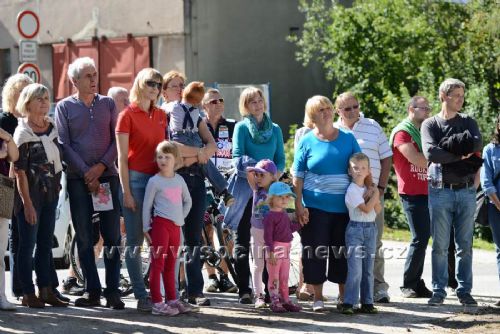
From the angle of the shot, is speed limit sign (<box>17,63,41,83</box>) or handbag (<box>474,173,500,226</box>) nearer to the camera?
handbag (<box>474,173,500,226</box>)

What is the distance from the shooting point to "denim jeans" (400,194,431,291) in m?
11.1

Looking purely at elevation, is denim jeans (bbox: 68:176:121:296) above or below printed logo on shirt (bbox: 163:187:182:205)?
below

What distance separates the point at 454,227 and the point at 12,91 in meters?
4.49

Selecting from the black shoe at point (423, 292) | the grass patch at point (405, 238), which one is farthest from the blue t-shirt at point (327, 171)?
the grass patch at point (405, 238)

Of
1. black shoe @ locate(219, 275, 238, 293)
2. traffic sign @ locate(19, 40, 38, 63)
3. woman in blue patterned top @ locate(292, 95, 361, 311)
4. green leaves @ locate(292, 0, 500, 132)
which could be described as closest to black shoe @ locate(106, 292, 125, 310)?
woman in blue patterned top @ locate(292, 95, 361, 311)

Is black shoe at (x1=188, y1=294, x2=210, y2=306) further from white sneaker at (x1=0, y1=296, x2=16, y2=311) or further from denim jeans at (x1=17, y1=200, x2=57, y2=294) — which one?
white sneaker at (x1=0, y1=296, x2=16, y2=311)

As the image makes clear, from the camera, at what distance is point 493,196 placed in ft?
34.4

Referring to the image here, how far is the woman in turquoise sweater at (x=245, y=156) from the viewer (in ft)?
33.9

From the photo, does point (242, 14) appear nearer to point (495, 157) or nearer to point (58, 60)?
point (58, 60)

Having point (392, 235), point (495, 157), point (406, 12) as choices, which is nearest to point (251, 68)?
point (406, 12)

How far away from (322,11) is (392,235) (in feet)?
33.7

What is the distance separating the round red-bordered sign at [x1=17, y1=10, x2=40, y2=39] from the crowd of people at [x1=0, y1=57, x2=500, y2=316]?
7519 mm

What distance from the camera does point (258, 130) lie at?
1036 cm

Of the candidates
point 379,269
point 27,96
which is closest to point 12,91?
point 27,96
